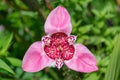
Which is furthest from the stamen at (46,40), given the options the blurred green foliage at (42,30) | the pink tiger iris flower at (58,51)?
the blurred green foliage at (42,30)

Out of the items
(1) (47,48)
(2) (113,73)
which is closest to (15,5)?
(1) (47,48)

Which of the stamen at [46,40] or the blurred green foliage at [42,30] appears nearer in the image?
the stamen at [46,40]

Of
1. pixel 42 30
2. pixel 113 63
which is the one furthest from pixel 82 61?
pixel 42 30

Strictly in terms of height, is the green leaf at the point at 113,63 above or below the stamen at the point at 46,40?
below

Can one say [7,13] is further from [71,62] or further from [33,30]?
[71,62]

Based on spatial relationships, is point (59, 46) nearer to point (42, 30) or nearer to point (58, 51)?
point (58, 51)

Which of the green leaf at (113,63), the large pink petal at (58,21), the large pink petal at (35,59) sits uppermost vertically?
the large pink petal at (58,21)

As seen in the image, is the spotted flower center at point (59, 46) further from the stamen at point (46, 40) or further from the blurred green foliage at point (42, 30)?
the blurred green foliage at point (42, 30)
